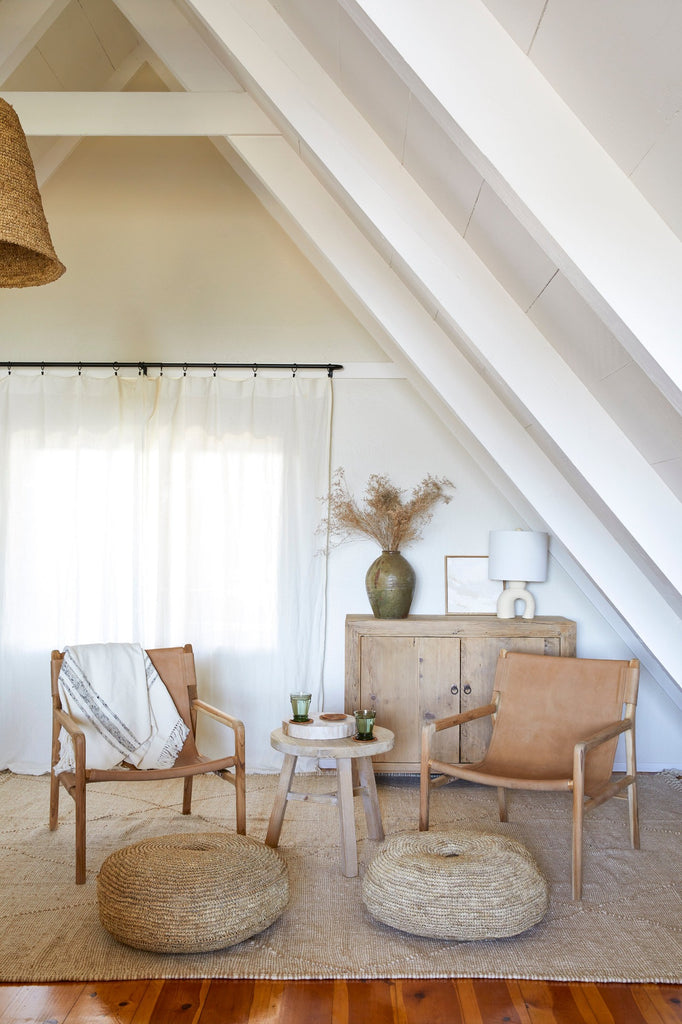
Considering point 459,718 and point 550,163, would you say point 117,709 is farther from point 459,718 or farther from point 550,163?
point 550,163

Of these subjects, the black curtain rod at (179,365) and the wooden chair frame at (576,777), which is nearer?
the wooden chair frame at (576,777)

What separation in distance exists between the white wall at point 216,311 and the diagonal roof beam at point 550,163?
2839 mm

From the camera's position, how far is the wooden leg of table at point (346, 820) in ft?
8.67

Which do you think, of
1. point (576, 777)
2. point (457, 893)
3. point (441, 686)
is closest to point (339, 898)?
point (457, 893)

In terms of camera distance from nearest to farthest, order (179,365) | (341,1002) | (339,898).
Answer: (341,1002) → (339,898) → (179,365)

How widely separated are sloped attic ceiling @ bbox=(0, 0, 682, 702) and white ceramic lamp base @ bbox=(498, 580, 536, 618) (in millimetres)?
251

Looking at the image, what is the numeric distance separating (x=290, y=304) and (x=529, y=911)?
2971mm

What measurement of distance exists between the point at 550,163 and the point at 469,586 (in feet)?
9.72

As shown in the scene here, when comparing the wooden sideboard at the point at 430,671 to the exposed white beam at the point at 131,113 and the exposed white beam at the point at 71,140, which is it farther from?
the exposed white beam at the point at 71,140

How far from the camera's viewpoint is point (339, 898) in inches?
97.4

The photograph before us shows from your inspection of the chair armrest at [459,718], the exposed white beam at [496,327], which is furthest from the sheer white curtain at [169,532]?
the exposed white beam at [496,327]

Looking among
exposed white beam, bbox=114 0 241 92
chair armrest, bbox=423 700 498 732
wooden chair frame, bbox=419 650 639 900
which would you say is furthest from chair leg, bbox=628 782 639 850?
exposed white beam, bbox=114 0 241 92

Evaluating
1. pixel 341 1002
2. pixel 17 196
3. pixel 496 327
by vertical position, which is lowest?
pixel 341 1002

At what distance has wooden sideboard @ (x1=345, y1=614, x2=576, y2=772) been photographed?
11.8 feet
